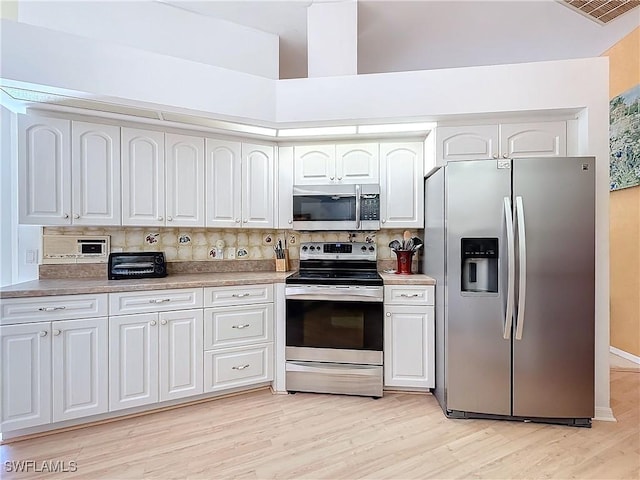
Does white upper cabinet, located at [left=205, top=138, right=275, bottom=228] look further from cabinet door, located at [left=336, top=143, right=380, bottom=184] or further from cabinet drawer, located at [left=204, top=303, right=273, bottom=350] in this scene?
cabinet drawer, located at [left=204, top=303, right=273, bottom=350]

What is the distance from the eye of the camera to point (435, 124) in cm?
256

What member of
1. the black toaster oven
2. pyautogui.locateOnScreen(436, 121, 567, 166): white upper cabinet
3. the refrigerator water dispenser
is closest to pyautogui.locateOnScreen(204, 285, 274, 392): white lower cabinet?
the black toaster oven

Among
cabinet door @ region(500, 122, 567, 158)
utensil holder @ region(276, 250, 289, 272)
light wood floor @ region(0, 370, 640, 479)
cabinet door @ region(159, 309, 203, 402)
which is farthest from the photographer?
utensil holder @ region(276, 250, 289, 272)

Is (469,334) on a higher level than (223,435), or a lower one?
higher

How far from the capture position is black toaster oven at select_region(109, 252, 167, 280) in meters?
2.56

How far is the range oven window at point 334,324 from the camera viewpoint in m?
2.52

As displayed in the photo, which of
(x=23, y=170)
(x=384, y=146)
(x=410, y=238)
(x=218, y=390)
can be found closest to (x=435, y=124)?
(x=384, y=146)

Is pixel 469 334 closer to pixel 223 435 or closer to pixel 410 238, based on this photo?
pixel 410 238

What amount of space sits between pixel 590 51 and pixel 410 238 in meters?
2.74

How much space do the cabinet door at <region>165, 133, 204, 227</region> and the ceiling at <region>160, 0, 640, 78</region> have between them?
1118mm

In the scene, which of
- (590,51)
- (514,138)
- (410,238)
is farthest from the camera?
(590,51)

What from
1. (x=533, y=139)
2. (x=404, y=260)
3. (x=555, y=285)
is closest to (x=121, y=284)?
(x=404, y=260)

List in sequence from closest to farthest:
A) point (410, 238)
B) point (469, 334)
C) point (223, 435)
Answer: point (223, 435) < point (469, 334) < point (410, 238)

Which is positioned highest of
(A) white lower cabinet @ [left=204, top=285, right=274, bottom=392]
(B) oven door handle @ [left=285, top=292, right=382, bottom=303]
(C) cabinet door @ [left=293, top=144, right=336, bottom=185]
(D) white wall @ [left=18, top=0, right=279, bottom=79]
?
(D) white wall @ [left=18, top=0, right=279, bottom=79]
